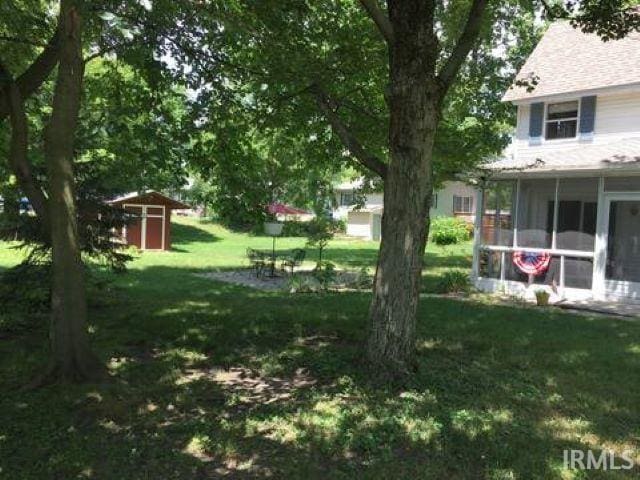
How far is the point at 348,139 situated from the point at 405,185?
1.38 m

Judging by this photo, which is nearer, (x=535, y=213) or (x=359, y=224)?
(x=535, y=213)

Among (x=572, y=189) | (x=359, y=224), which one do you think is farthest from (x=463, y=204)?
(x=572, y=189)

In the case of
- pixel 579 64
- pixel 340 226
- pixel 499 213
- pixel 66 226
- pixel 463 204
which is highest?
pixel 579 64

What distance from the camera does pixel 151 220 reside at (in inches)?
1148

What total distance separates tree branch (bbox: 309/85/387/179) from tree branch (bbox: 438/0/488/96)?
41.4 inches

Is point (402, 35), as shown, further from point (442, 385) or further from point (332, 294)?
point (332, 294)

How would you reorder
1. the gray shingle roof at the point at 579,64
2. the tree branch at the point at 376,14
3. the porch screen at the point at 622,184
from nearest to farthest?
the tree branch at the point at 376,14
the porch screen at the point at 622,184
the gray shingle roof at the point at 579,64

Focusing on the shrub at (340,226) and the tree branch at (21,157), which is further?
the shrub at (340,226)

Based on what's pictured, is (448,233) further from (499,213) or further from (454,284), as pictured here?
(454,284)

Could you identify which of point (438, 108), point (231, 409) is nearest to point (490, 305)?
point (438, 108)

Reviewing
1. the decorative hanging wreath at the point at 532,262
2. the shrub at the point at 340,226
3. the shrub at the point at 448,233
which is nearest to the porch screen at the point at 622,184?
the decorative hanging wreath at the point at 532,262

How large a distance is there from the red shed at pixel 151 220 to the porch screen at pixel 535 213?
18.8 metres

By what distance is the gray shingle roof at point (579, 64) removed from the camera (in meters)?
15.9

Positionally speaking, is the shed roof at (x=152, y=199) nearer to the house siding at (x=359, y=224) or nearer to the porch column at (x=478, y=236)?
the house siding at (x=359, y=224)
